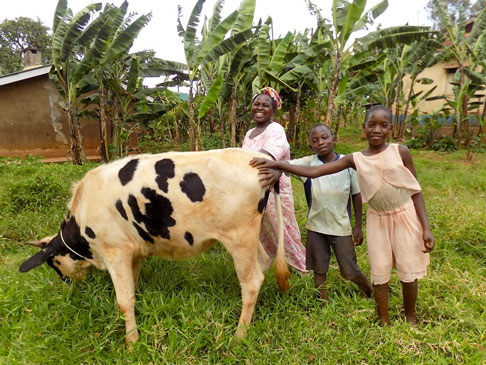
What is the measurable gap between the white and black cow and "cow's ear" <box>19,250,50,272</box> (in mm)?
16

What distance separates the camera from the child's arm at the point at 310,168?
2.19 meters

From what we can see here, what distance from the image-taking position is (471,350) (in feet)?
6.82

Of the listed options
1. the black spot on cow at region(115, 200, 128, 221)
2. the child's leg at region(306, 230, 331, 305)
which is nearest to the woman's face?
the child's leg at region(306, 230, 331, 305)

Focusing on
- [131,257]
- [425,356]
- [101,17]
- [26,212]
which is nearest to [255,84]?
[101,17]

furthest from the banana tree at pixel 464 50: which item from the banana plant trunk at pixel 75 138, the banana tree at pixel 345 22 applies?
the banana plant trunk at pixel 75 138

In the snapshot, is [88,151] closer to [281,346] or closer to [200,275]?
[200,275]

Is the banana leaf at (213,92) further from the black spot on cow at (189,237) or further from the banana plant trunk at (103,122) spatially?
the black spot on cow at (189,237)

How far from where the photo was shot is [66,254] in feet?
8.46

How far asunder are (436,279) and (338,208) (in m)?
1.29

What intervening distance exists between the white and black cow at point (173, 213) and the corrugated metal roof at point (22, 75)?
335 inches

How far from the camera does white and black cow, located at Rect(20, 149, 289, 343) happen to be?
7.11 ft

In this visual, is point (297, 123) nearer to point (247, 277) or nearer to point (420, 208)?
point (420, 208)

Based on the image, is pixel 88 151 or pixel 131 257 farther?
pixel 88 151

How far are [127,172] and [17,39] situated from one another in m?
29.3
